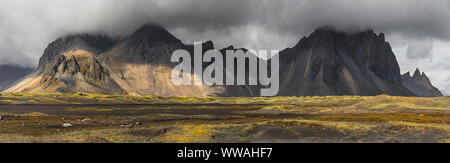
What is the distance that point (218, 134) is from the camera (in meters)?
37.7

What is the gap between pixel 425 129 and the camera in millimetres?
43031
